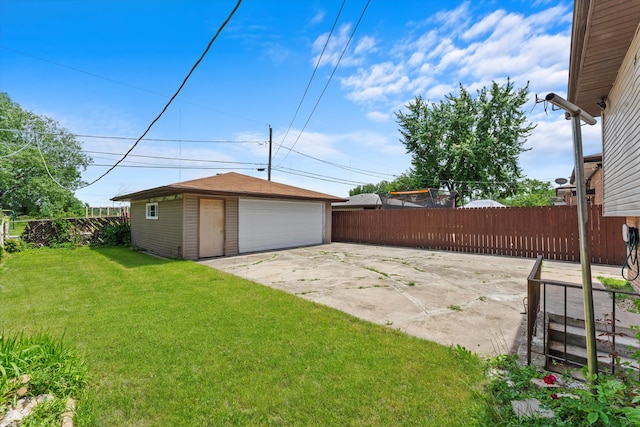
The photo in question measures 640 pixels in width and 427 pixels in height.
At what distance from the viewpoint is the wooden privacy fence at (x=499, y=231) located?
307 inches

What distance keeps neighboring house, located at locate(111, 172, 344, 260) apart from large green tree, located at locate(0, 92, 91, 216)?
16217 millimetres

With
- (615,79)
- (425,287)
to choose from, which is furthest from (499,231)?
(615,79)

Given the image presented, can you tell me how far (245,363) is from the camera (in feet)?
8.93

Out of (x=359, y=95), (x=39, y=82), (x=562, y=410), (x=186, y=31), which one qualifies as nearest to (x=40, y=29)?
(x=39, y=82)

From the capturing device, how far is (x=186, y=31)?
235 inches

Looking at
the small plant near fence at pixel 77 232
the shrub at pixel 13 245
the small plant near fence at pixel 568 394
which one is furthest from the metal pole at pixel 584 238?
the small plant near fence at pixel 77 232

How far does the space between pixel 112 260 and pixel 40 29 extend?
6.16 m

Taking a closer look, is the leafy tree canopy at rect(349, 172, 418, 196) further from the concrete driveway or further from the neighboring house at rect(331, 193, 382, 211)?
the concrete driveway

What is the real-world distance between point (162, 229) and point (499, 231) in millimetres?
11848

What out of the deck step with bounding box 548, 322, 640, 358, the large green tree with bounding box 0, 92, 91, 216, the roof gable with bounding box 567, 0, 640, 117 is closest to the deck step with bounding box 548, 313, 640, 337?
the deck step with bounding box 548, 322, 640, 358

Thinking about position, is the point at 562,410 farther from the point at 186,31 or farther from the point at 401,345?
the point at 186,31

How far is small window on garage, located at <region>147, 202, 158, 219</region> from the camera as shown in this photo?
10.8 meters

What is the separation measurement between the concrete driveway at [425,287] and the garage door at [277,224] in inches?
57.7

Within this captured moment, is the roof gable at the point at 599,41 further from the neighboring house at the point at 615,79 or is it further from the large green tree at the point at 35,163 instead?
the large green tree at the point at 35,163
